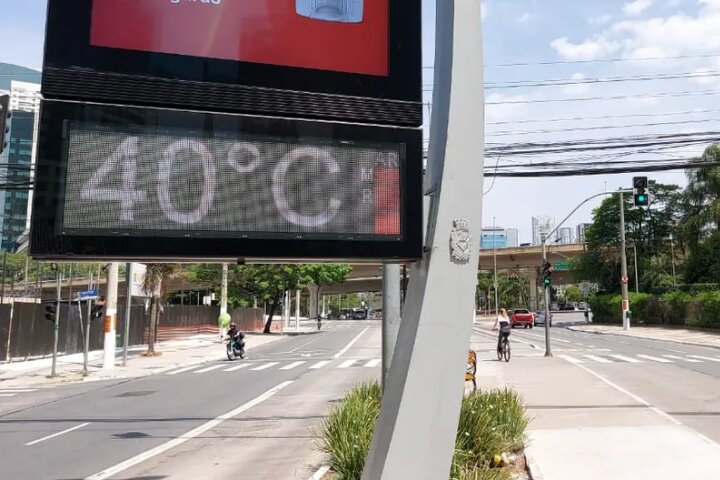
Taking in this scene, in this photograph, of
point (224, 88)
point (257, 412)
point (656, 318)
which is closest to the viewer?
point (224, 88)

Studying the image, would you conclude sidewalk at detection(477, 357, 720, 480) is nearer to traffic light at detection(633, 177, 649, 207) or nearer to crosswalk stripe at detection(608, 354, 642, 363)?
traffic light at detection(633, 177, 649, 207)

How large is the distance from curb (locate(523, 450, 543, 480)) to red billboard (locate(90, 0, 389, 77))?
15.5 feet

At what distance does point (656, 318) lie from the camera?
5116cm

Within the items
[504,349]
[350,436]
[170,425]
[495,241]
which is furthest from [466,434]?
[495,241]

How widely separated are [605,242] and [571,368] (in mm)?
47534

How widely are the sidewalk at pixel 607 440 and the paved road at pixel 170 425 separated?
3.20 meters

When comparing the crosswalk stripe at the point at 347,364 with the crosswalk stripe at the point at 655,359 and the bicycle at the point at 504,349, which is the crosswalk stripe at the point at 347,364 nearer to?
the bicycle at the point at 504,349

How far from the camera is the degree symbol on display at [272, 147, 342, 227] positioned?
12.6 ft

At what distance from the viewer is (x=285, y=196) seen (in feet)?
12.7

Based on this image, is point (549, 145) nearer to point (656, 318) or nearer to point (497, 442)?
point (497, 442)

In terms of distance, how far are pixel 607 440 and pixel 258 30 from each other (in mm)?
7251

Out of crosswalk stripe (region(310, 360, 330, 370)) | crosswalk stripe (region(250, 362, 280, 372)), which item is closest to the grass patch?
crosswalk stripe (region(310, 360, 330, 370))

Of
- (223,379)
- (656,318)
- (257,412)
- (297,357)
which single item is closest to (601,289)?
(656,318)

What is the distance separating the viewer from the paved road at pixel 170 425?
26.0 feet
